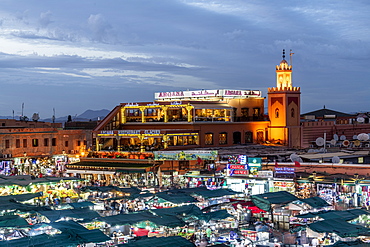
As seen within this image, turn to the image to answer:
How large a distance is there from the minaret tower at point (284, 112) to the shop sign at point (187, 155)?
16.0m

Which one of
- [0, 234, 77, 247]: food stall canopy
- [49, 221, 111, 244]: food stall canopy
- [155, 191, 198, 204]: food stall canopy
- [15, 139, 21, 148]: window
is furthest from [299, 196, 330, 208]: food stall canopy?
[15, 139, 21, 148]: window

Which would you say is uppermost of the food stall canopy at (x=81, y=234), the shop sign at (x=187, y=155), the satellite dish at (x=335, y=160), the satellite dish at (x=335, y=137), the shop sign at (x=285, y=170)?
the satellite dish at (x=335, y=137)

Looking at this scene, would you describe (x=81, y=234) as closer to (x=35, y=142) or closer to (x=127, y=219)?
(x=127, y=219)

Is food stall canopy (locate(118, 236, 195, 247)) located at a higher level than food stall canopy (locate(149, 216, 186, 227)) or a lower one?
lower

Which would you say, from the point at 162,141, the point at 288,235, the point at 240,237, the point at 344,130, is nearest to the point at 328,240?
the point at 288,235

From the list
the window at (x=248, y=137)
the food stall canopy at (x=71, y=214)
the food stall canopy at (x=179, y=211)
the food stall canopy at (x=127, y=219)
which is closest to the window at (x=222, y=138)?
the window at (x=248, y=137)

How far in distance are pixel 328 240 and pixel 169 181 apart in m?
19.7

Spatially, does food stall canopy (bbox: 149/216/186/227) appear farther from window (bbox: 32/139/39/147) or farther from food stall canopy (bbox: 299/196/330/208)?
window (bbox: 32/139/39/147)

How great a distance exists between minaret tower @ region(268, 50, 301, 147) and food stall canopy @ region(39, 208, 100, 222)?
35.0m

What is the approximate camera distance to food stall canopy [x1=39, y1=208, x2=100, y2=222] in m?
27.3

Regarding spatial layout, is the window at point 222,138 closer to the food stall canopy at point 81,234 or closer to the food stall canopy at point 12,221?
the food stall canopy at point 12,221

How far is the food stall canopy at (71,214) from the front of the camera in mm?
27344

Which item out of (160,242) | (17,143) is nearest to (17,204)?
(160,242)

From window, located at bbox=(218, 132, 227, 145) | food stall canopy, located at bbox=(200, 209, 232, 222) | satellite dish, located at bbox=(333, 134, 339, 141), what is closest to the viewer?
food stall canopy, located at bbox=(200, 209, 232, 222)
